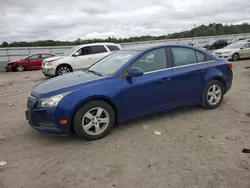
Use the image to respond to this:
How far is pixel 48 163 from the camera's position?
3420 millimetres

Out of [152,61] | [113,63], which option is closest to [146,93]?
[152,61]

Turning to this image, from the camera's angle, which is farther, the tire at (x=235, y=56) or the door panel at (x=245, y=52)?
the door panel at (x=245, y=52)

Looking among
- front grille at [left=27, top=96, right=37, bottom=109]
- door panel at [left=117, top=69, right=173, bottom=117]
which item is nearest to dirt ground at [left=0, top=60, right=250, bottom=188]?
door panel at [left=117, top=69, right=173, bottom=117]

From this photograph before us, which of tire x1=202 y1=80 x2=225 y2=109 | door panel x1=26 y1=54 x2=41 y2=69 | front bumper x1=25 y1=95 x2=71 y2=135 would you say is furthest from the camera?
door panel x1=26 y1=54 x2=41 y2=69

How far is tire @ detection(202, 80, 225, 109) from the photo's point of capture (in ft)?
17.4

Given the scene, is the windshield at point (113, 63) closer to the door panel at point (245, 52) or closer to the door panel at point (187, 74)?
the door panel at point (187, 74)

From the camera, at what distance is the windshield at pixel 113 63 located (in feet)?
15.0

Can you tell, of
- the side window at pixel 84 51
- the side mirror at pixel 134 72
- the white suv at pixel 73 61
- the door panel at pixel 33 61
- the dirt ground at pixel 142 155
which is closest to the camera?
the dirt ground at pixel 142 155

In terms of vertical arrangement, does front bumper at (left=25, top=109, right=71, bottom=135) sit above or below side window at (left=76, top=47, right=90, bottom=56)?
below

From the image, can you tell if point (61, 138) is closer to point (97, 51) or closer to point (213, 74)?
point (213, 74)

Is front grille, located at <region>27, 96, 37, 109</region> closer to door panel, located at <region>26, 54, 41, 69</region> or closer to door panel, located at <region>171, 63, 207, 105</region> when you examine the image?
door panel, located at <region>171, 63, 207, 105</region>

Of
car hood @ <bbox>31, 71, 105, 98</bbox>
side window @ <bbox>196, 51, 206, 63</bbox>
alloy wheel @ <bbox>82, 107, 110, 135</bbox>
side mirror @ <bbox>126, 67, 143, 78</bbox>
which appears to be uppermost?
side window @ <bbox>196, 51, 206, 63</bbox>

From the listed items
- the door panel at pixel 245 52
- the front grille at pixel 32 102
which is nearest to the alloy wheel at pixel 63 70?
the front grille at pixel 32 102

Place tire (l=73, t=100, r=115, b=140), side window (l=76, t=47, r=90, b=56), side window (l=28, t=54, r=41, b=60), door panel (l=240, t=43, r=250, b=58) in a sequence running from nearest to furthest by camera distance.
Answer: tire (l=73, t=100, r=115, b=140) → side window (l=76, t=47, r=90, b=56) → door panel (l=240, t=43, r=250, b=58) → side window (l=28, t=54, r=41, b=60)
